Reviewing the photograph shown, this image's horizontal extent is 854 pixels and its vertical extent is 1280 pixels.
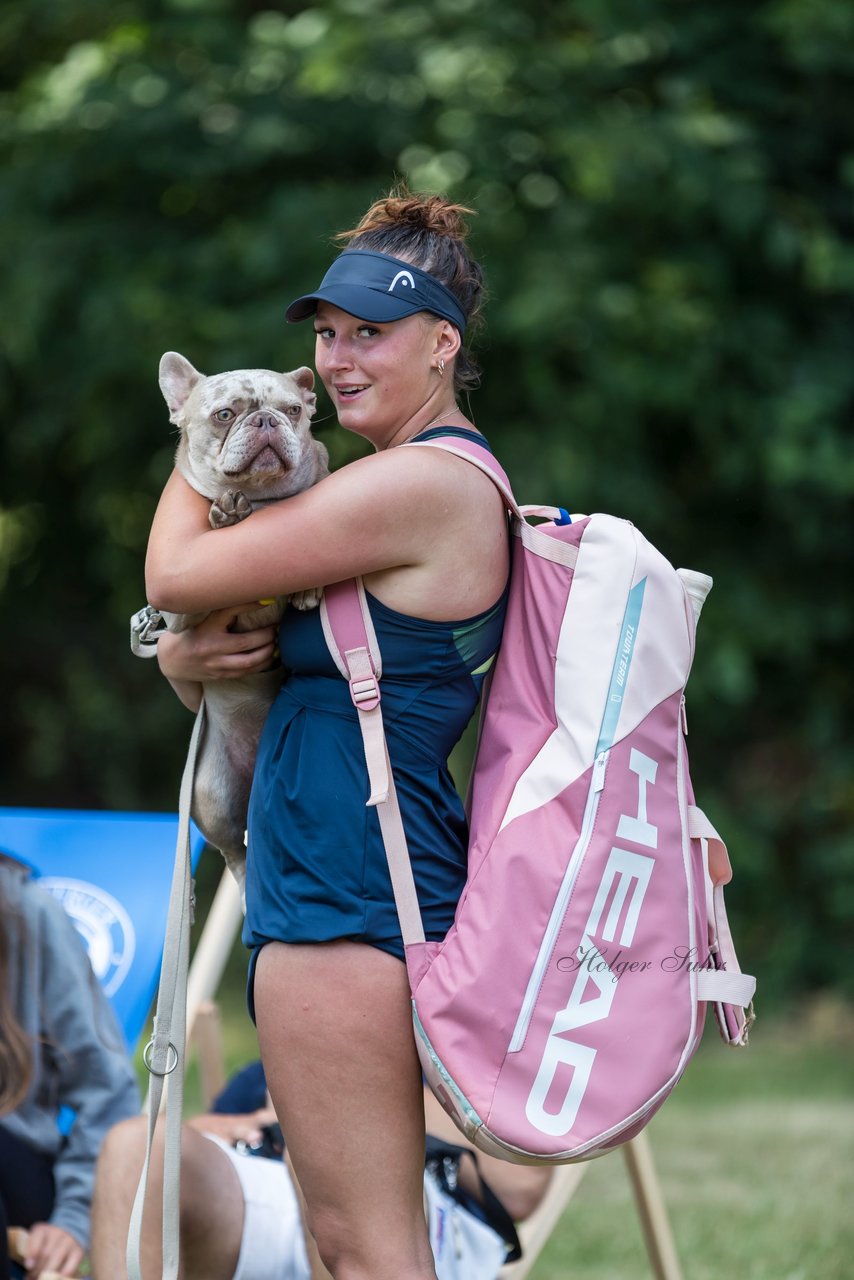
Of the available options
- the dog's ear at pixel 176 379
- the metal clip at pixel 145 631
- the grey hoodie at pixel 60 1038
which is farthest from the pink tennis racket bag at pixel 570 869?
the grey hoodie at pixel 60 1038

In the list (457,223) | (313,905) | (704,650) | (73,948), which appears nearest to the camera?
(313,905)

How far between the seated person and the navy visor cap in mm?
1441

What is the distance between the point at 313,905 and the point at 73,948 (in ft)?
4.86


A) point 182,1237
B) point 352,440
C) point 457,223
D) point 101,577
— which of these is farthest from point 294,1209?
point 101,577

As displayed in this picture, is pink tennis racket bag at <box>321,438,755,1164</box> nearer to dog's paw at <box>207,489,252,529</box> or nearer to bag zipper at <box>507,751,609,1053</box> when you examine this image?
bag zipper at <box>507,751,609,1053</box>

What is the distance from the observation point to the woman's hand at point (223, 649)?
2.24 meters

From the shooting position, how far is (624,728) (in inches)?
79.6

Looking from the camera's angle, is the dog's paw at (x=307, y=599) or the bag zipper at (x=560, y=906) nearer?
the bag zipper at (x=560, y=906)

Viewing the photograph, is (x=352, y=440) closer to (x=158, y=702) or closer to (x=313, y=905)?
(x=158, y=702)

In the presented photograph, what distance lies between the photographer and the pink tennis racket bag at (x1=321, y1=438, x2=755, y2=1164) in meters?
1.93

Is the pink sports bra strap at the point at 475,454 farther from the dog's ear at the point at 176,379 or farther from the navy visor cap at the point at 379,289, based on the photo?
the dog's ear at the point at 176,379

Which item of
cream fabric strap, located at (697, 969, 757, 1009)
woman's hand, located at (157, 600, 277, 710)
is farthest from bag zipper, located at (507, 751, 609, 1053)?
woman's hand, located at (157, 600, 277, 710)

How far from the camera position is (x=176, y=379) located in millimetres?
2523

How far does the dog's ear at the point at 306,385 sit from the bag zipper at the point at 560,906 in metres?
0.88
